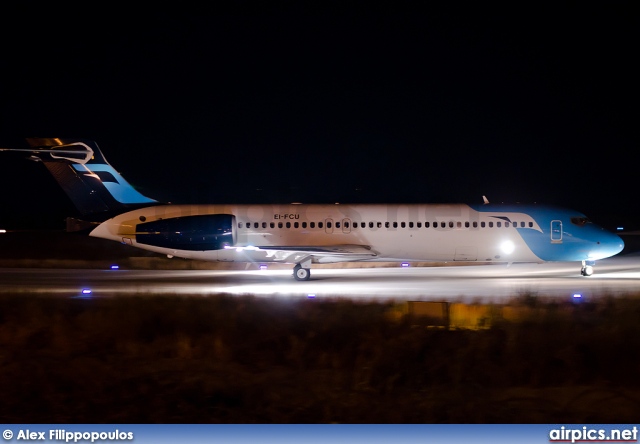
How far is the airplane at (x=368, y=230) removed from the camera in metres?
26.1

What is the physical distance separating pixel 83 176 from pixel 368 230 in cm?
1044

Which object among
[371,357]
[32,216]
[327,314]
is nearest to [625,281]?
[327,314]

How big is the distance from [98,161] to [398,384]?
1985cm

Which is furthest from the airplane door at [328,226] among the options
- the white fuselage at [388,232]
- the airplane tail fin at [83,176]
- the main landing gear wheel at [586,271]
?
the main landing gear wheel at [586,271]

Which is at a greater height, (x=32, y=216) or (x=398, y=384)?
(x=32, y=216)

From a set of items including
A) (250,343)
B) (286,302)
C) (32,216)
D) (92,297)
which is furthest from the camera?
(32,216)

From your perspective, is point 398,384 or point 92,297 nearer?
point 398,384

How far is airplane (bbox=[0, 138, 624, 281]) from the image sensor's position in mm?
26094

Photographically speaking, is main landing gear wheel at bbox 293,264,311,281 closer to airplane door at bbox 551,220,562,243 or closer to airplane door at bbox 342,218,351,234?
airplane door at bbox 342,218,351,234

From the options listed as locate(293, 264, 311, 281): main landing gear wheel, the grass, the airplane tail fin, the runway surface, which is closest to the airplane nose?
the runway surface

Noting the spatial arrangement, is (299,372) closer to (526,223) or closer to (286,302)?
(286,302)

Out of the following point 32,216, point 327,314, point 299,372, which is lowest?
point 299,372

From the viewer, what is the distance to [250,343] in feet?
40.5

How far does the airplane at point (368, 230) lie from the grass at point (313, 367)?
10.6m
